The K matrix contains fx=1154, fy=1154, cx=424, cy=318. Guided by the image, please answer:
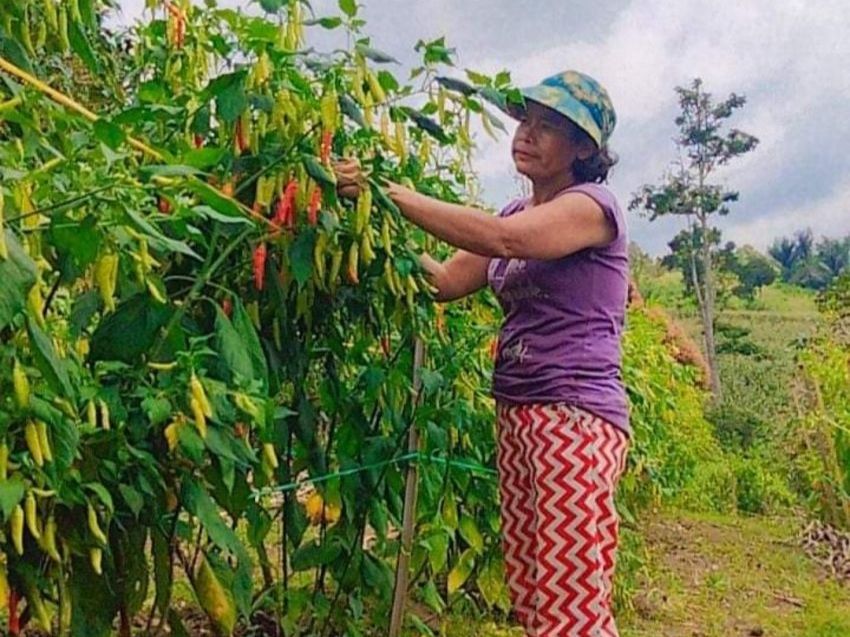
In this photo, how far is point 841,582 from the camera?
14.8ft

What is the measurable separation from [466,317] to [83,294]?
108 centimetres

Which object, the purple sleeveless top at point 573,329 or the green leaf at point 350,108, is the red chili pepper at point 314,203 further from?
the purple sleeveless top at point 573,329

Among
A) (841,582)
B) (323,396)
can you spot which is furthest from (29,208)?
(841,582)

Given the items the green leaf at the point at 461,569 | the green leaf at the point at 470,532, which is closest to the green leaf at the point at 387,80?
the green leaf at the point at 470,532

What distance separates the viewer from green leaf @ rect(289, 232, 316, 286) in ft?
5.40

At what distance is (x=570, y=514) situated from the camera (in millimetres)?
1875

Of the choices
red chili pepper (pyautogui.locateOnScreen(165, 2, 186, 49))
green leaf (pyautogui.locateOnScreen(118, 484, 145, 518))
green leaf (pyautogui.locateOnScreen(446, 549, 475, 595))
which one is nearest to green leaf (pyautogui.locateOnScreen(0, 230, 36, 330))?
green leaf (pyautogui.locateOnScreen(118, 484, 145, 518))

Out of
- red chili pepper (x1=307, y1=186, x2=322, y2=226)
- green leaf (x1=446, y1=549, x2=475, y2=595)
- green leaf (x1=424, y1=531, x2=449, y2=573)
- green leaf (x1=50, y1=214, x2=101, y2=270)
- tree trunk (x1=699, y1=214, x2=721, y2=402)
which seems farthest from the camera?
tree trunk (x1=699, y1=214, x2=721, y2=402)

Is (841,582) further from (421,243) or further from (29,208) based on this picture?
(29,208)

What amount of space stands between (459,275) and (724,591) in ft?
8.05

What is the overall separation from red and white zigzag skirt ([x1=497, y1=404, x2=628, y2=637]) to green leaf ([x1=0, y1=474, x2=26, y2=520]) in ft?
2.96

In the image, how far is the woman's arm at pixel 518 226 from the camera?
5.74 feet

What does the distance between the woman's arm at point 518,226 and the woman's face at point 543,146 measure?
0.14 m

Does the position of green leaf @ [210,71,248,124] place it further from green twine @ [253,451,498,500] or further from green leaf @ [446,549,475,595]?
green leaf @ [446,549,475,595]
